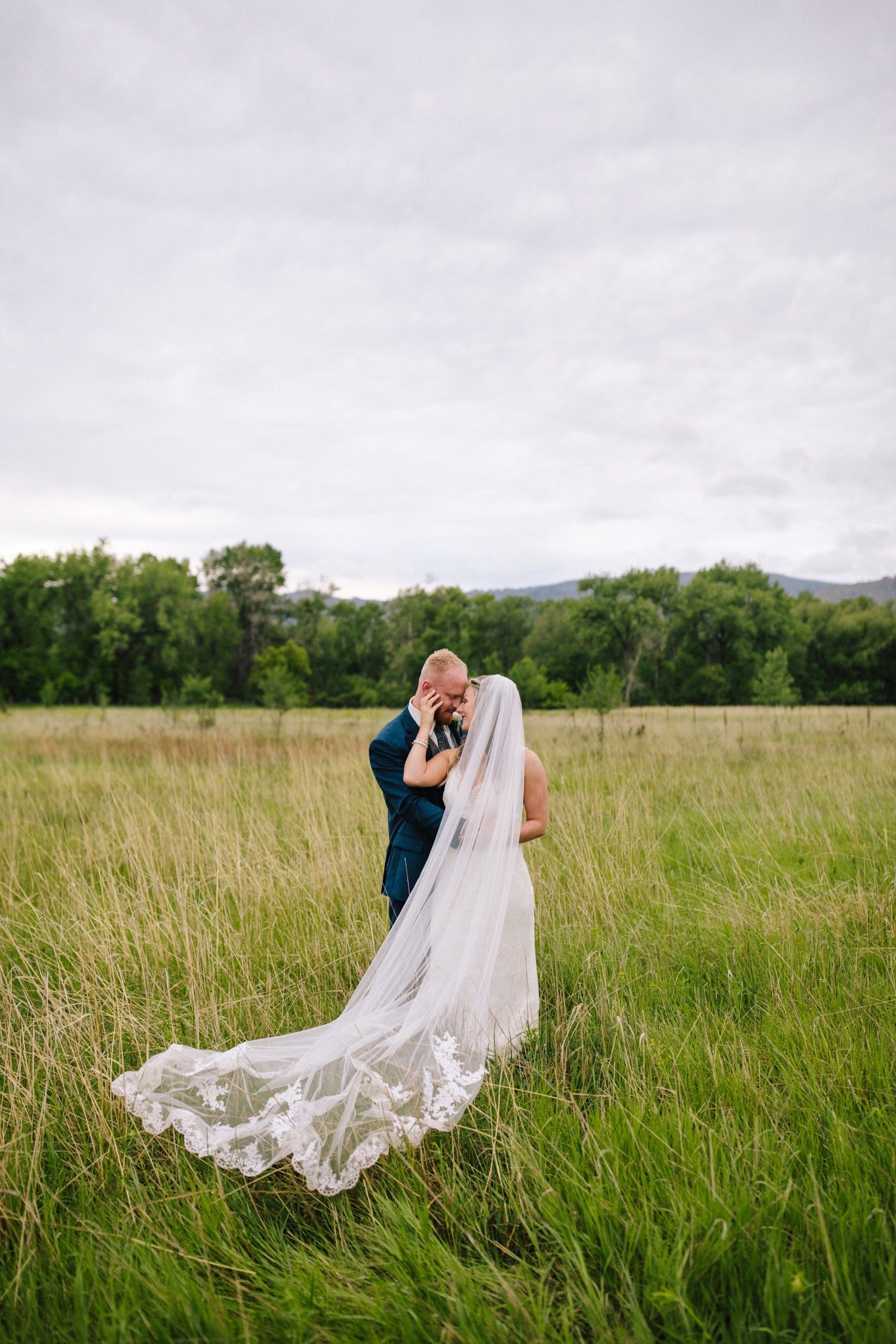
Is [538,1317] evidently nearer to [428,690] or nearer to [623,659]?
[428,690]

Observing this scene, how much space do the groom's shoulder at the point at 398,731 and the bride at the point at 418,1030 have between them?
20 centimetres

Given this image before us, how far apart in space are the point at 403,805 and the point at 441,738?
1.38ft

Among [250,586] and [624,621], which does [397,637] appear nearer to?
[250,586]

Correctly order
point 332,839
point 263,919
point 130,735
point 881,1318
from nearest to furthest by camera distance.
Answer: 1. point 881,1318
2. point 263,919
3. point 332,839
4. point 130,735

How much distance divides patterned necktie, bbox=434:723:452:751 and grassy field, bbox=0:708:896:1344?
4.69 feet

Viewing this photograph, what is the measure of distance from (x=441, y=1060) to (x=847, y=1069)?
1675mm

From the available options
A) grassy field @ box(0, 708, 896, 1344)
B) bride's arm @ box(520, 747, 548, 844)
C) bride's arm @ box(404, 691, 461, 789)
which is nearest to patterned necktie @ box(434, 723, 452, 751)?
bride's arm @ box(404, 691, 461, 789)

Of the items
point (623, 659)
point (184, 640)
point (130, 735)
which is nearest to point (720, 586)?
point (623, 659)

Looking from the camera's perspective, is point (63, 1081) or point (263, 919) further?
point (263, 919)

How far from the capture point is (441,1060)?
2785mm

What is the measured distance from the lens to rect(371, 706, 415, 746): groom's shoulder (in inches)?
146

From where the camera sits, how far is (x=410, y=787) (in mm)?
3688

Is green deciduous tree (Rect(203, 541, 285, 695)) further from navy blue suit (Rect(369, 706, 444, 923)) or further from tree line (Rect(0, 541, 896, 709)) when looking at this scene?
navy blue suit (Rect(369, 706, 444, 923))

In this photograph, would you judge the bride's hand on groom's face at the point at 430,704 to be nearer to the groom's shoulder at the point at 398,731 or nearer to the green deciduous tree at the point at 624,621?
the groom's shoulder at the point at 398,731
